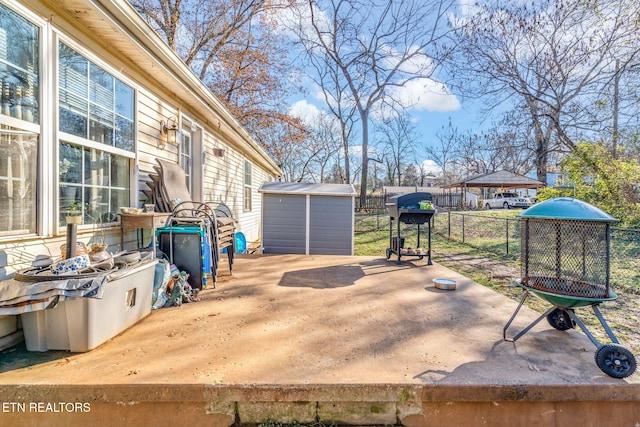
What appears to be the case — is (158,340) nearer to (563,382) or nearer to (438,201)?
(563,382)

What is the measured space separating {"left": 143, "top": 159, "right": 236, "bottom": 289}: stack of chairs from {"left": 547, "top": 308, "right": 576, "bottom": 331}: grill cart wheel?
3.32m

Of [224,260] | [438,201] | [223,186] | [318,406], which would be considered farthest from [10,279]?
[438,201]

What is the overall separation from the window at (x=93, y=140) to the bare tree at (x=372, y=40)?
38.8 feet

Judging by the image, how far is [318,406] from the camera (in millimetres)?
1702

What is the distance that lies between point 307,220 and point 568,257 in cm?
518

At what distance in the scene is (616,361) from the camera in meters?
1.83

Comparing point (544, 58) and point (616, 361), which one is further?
point (544, 58)

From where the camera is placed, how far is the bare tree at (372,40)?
40.8ft

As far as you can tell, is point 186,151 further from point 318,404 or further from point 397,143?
point 397,143

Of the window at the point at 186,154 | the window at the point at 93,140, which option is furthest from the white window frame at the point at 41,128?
the window at the point at 186,154

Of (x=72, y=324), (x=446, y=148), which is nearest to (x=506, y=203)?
(x=446, y=148)

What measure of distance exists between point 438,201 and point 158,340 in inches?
1016

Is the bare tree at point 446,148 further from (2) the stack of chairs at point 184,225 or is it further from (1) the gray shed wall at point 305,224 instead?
(2) the stack of chairs at point 184,225

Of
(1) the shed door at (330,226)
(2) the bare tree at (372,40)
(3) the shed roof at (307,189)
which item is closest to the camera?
(3) the shed roof at (307,189)
